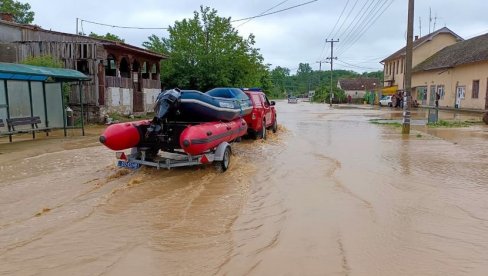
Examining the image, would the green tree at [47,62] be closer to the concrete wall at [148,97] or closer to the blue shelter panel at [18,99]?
the blue shelter panel at [18,99]

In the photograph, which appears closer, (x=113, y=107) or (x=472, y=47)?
(x=113, y=107)

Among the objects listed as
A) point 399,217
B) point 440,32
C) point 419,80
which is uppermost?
point 440,32

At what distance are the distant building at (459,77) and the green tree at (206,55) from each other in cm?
1790

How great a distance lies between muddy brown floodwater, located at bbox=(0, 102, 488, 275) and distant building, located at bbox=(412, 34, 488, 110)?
25.8 m

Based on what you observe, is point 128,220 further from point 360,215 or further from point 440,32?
point 440,32

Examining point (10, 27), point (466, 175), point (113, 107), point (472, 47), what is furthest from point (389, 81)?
point (466, 175)

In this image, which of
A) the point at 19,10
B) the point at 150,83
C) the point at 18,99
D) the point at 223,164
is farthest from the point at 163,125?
the point at 19,10

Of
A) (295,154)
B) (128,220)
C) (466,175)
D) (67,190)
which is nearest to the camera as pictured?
(128,220)

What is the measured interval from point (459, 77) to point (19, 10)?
44435 mm

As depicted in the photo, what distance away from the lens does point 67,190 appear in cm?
733

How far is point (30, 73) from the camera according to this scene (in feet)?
43.8

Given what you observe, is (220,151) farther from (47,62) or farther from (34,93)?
(47,62)

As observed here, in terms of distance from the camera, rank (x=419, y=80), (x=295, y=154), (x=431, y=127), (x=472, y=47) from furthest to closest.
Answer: (x=419, y=80)
(x=472, y=47)
(x=431, y=127)
(x=295, y=154)

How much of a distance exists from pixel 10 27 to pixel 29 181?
58.3 ft
